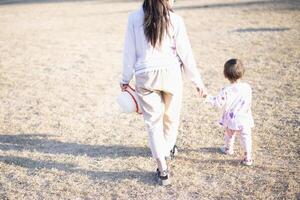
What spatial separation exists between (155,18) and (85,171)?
2001 mm

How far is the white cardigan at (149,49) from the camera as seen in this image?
10.7 feet

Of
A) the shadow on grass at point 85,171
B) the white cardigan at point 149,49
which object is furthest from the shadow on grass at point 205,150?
the white cardigan at point 149,49

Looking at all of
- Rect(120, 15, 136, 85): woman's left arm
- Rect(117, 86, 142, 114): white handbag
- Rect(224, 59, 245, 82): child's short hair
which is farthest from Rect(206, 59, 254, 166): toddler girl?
Rect(120, 15, 136, 85): woman's left arm

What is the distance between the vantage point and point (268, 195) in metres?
3.54

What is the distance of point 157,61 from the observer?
335 centimetres

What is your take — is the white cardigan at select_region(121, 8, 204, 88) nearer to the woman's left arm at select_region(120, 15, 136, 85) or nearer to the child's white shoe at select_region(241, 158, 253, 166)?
the woman's left arm at select_region(120, 15, 136, 85)

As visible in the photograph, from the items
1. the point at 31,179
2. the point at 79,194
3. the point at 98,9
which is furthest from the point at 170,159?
the point at 98,9

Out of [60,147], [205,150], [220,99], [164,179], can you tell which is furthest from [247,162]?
[60,147]

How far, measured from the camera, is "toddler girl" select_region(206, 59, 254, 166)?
372 centimetres

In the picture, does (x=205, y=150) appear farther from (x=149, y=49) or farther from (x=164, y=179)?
(x=149, y=49)

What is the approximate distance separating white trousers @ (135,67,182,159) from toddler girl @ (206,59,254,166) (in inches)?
15.1

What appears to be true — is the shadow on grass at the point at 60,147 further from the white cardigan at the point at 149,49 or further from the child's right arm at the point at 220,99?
the white cardigan at the point at 149,49

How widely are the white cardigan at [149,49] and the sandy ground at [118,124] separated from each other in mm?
1304

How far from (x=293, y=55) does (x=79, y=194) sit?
571 centimetres
